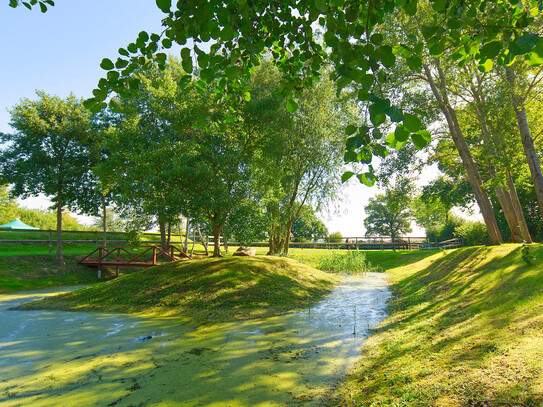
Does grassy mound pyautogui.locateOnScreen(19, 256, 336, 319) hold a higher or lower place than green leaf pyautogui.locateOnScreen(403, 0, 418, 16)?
lower

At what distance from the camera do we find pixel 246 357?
16.6 feet

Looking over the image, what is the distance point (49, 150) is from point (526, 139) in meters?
24.0

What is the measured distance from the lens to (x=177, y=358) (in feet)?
16.8

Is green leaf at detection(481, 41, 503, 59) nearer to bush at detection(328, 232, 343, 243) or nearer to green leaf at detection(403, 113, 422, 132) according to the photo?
→ green leaf at detection(403, 113, 422, 132)

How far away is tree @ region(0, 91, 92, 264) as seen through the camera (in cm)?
1880

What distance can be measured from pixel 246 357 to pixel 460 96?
13.6 metres

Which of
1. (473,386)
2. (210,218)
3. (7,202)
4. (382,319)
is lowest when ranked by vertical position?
(382,319)

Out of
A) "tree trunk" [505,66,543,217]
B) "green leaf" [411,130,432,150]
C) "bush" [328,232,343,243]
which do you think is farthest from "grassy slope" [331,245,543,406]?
"bush" [328,232,343,243]

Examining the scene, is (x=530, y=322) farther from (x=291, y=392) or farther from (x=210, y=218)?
(x=210, y=218)

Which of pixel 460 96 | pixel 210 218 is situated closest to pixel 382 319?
pixel 210 218

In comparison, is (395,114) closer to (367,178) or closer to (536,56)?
(367,178)

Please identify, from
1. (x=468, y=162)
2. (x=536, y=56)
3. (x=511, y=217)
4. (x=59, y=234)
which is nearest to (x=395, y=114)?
(x=536, y=56)

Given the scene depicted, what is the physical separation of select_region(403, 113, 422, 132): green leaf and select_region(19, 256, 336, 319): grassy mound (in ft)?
24.5

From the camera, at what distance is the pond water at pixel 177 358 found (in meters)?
3.84
